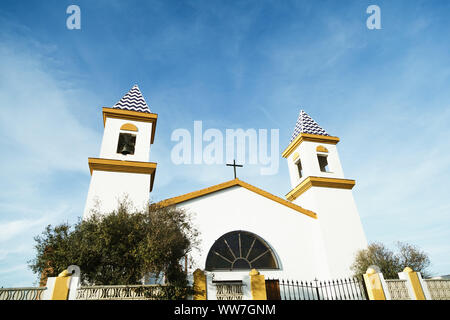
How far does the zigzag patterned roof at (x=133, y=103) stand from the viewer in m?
16.0

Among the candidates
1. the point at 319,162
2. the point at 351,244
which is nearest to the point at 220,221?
the point at 351,244

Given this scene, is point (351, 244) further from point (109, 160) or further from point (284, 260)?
point (109, 160)

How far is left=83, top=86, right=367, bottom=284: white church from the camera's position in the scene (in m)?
13.0

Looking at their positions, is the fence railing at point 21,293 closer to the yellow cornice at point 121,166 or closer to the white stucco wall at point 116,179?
the white stucco wall at point 116,179

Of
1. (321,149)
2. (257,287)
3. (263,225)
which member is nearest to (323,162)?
(321,149)

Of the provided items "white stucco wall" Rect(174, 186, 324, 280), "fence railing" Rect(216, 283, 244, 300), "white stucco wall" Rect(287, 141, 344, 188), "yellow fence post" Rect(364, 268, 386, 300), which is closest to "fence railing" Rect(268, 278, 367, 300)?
"white stucco wall" Rect(174, 186, 324, 280)

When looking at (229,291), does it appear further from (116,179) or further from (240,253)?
(116,179)

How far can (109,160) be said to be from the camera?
44.1 ft

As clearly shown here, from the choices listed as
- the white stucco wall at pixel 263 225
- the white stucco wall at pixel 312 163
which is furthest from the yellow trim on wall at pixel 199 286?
the white stucco wall at pixel 312 163

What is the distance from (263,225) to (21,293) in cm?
1040

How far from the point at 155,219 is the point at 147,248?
1225 mm

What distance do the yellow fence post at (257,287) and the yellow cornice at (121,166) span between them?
7303 millimetres

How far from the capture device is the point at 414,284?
1124cm
